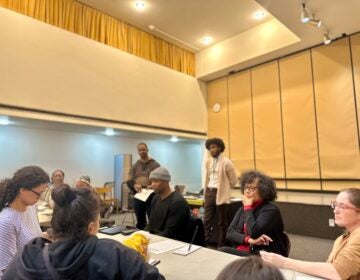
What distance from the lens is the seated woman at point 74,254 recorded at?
90 cm

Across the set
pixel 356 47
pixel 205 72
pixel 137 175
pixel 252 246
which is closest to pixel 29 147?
pixel 137 175

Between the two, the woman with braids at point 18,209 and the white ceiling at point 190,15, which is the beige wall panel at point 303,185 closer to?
the white ceiling at point 190,15

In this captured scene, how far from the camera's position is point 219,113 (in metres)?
6.27

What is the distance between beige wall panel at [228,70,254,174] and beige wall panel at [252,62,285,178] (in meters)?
0.15

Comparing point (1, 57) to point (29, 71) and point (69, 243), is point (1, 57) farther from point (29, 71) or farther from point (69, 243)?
point (69, 243)

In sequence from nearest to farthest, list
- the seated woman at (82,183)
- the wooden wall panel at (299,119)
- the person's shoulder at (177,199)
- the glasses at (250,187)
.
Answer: the seated woman at (82,183), the glasses at (250,187), the person's shoulder at (177,199), the wooden wall panel at (299,119)

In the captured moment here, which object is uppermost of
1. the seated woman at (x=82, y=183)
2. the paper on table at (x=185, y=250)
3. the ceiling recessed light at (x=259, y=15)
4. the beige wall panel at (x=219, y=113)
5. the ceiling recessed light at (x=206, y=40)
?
Result: the ceiling recessed light at (x=259, y=15)

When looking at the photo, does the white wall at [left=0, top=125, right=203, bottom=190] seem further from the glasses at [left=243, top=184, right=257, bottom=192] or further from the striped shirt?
the glasses at [left=243, top=184, right=257, bottom=192]

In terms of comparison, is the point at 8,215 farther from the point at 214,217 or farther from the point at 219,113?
the point at 219,113

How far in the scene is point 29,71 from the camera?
3.74m

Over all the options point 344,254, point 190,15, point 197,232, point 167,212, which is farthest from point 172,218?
point 190,15

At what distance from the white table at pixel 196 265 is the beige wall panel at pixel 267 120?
153 inches

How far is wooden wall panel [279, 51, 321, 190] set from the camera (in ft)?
15.6


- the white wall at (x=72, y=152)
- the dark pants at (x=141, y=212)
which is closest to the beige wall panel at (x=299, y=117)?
the dark pants at (x=141, y=212)
